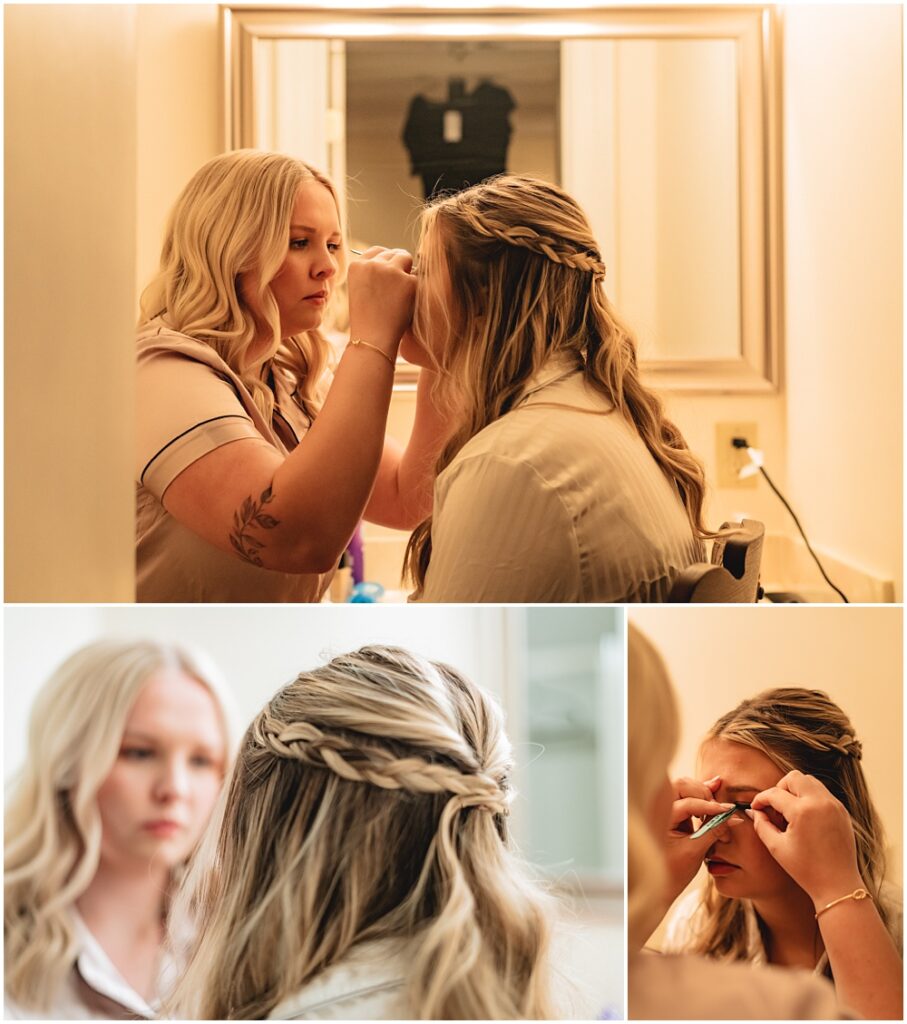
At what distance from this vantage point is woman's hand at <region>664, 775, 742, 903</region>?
34.8 inches

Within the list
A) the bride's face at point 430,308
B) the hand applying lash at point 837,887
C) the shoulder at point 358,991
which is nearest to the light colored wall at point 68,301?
the bride's face at point 430,308

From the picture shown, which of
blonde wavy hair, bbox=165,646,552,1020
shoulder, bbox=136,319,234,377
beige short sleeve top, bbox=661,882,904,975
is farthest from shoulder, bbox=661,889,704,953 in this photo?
shoulder, bbox=136,319,234,377

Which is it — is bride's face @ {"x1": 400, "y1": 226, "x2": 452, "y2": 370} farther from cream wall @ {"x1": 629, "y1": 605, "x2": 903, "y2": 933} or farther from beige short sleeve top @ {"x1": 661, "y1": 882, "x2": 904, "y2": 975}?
beige short sleeve top @ {"x1": 661, "y1": 882, "x2": 904, "y2": 975}

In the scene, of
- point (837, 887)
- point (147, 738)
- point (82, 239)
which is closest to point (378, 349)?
point (82, 239)

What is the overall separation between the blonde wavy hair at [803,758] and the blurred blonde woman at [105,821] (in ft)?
1.35

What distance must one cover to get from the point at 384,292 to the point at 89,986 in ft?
1.96

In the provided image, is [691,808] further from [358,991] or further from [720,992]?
[358,991]

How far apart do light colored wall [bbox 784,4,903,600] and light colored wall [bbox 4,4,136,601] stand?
0.53 m

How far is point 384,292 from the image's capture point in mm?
865

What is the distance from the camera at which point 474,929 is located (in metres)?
0.86

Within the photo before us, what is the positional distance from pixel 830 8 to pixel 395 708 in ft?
2.17

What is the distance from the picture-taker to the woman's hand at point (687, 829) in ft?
2.90

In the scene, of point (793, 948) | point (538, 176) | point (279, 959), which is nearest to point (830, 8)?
point (538, 176)

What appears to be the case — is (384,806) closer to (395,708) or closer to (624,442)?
(395,708)
